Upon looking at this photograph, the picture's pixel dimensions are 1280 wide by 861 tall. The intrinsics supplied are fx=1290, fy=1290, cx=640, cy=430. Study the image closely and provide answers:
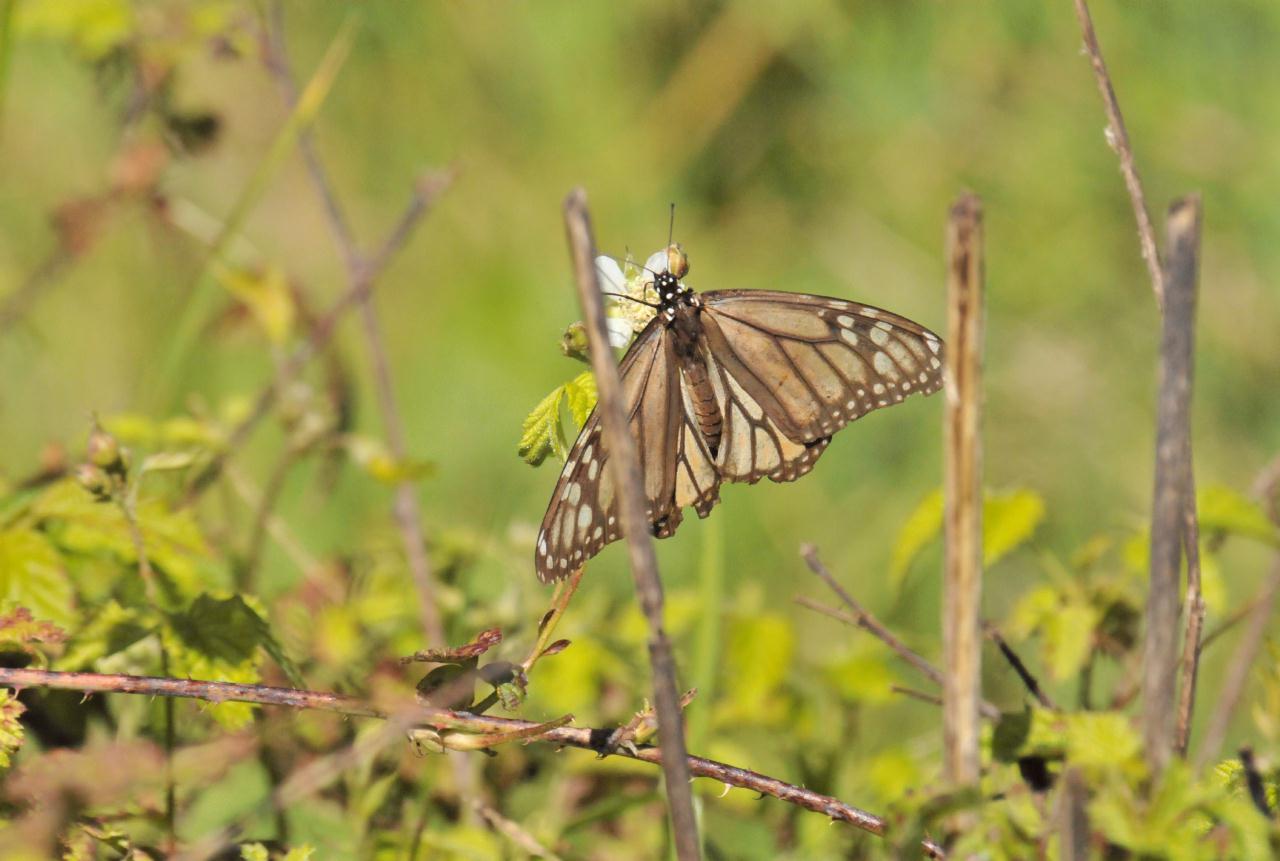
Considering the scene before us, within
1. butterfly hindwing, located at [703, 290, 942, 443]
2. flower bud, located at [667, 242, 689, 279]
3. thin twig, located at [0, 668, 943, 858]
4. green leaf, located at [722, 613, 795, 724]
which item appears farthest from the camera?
green leaf, located at [722, 613, 795, 724]

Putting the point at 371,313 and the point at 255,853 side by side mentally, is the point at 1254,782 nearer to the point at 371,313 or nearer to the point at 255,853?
the point at 255,853

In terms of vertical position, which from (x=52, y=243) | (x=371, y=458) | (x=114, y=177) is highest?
(x=52, y=243)

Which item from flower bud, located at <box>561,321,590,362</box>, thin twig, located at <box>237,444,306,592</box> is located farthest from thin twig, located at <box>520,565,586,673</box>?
thin twig, located at <box>237,444,306,592</box>

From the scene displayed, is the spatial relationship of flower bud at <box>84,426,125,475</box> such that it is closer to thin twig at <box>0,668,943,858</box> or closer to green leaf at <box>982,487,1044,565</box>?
thin twig at <box>0,668,943,858</box>

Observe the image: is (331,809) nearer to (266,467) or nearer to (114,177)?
(114,177)

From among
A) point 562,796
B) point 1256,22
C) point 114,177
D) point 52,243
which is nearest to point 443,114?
point 52,243
